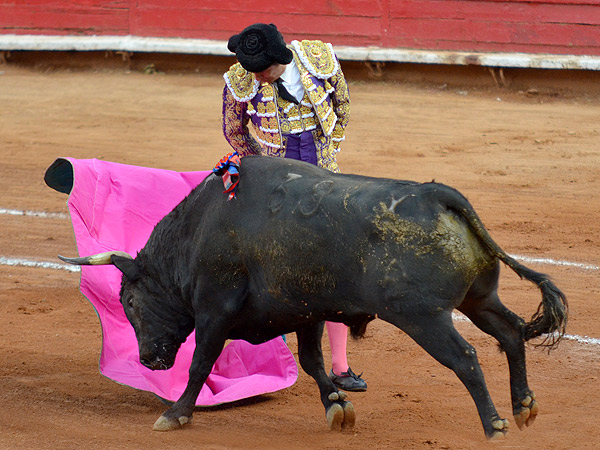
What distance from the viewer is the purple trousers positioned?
3852 millimetres

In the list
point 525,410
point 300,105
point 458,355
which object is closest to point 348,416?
point 525,410

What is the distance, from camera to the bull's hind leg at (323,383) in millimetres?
3490

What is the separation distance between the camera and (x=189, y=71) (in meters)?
10.7

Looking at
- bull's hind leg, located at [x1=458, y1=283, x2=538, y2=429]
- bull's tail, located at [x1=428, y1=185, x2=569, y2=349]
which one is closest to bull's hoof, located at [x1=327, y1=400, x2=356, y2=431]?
bull's hind leg, located at [x1=458, y1=283, x2=538, y2=429]

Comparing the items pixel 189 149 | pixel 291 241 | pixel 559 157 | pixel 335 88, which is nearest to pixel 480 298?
pixel 291 241

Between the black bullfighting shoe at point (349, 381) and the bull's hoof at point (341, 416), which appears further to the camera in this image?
the black bullfighting shoe at point (349, 381)

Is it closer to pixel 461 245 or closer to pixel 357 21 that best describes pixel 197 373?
pixel 461 245

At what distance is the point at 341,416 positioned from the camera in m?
3.48

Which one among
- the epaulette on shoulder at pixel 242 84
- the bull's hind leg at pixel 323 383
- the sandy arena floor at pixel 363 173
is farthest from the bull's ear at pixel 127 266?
the epaulette on shoulder at pixel 242 84

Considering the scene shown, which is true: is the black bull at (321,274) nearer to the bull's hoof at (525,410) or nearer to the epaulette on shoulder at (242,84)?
the bull's hoof at (525,410)

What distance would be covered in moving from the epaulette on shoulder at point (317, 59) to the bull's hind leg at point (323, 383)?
1023mm

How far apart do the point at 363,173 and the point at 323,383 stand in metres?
3.84

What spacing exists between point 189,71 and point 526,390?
26.9ft

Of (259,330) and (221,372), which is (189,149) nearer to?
(221,372)
